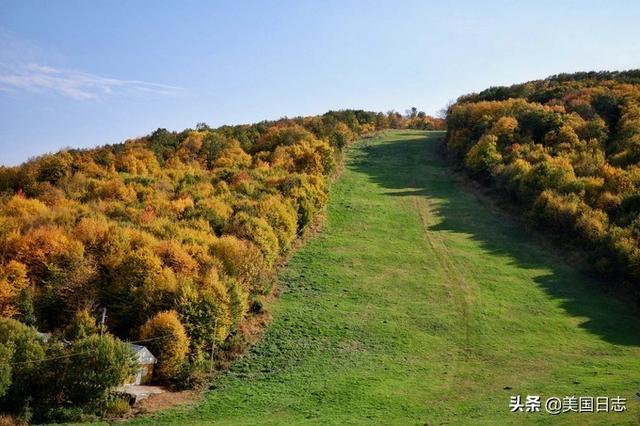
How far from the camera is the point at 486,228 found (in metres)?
58.8

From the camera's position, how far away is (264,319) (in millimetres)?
38906

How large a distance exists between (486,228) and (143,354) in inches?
1555

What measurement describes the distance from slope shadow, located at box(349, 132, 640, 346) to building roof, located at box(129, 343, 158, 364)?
28.2 meters

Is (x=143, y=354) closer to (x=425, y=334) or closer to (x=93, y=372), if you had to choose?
(x=93, y=372)

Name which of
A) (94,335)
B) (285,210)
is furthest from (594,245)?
(94,335)

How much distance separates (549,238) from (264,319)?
99.7 ft

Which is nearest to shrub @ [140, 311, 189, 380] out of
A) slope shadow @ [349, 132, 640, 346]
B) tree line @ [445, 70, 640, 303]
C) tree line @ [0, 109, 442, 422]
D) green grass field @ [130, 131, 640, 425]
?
tree line @ [0, 109, 442, 422]

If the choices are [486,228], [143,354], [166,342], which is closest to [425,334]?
[166,342]

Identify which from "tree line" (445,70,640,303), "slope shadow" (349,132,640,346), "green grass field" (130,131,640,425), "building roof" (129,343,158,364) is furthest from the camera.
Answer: "tree line" (445,70,640,303)

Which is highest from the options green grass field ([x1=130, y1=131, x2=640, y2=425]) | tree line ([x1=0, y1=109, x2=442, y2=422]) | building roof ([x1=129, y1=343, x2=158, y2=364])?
tree line ([x1=0, y1=109, x2=442, y2=422])

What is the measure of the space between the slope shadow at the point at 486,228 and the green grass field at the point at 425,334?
0.70ft

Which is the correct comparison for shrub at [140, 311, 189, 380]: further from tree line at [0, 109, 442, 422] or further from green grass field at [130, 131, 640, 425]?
green grass field at [130, 131, 640, 425]

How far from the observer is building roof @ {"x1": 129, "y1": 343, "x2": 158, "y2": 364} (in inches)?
1148

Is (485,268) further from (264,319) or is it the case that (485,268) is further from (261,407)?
(261,407)
